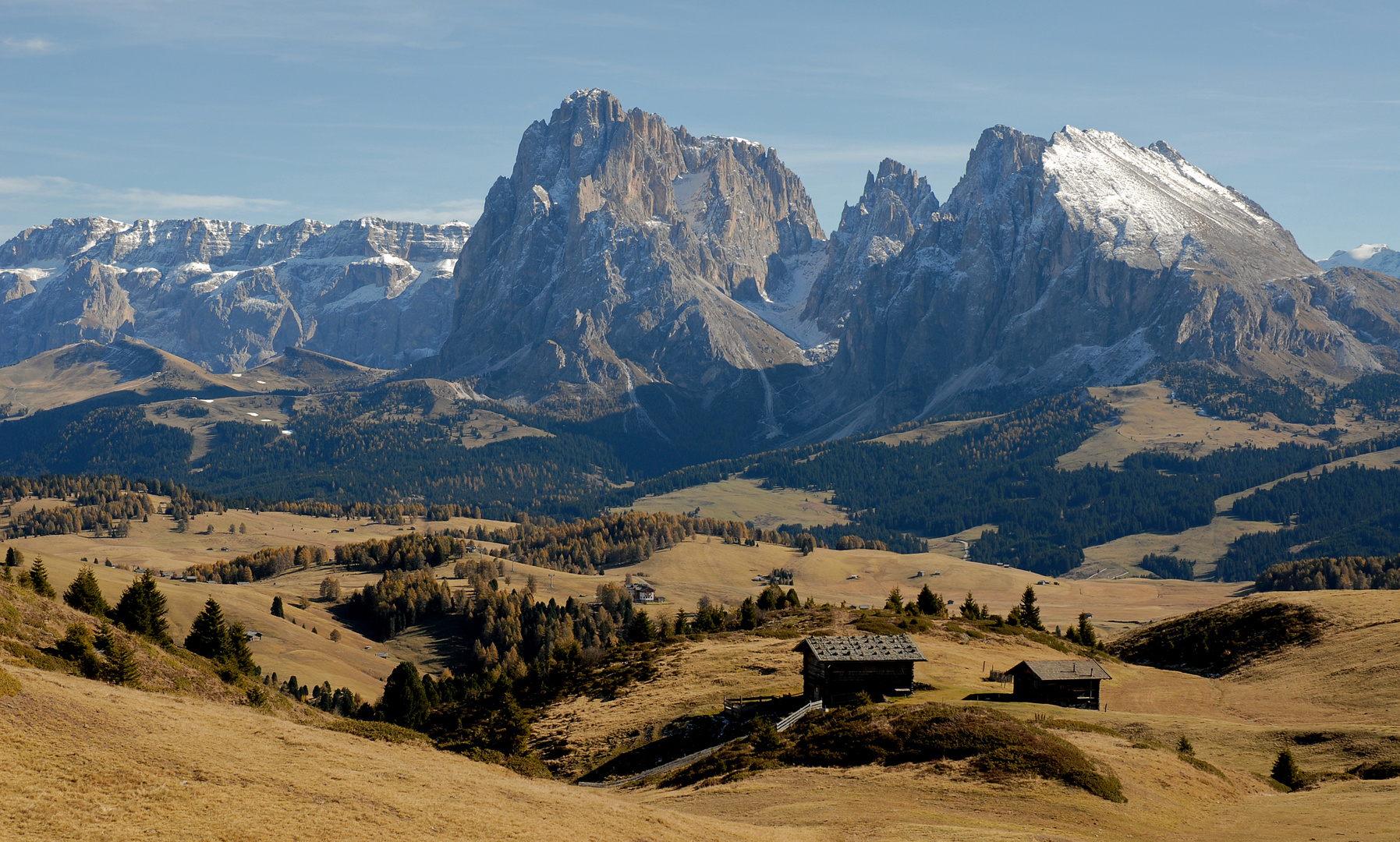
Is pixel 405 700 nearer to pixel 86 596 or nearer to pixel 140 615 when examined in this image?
pixel 140 615

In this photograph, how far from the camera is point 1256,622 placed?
472 ft

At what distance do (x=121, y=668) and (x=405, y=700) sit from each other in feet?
211

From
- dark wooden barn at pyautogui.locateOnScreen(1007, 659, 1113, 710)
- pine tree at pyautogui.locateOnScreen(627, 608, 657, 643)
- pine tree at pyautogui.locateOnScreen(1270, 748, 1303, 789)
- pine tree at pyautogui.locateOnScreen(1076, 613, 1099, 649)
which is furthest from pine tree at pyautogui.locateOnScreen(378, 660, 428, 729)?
pine tree at pyautogui.locateOnScreen(1270, 748, 1303, 789)

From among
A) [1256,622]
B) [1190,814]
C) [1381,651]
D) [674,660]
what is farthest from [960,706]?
[1256,622]

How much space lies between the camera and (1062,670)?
10388 centimetres

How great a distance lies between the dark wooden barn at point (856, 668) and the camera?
99688mm

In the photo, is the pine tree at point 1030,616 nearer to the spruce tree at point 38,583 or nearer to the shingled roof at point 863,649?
the shingled roof at point 863,649

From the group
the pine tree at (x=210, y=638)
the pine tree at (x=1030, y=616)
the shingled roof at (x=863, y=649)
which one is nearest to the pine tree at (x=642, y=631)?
the pine tree at (x=1030, y=616)

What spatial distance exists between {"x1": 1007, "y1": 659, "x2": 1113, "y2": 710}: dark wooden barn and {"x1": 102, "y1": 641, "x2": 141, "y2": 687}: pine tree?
70.9 metres

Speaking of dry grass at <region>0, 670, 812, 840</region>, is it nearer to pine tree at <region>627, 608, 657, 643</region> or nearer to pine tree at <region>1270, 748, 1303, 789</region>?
pine tree at <region>1270, 748, 1303, 789</region>

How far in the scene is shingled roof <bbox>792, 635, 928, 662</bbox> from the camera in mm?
99938

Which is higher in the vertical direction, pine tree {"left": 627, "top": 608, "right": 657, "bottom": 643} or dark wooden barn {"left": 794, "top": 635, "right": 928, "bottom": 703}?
dark wooden barn {"left": 794, "top": 635, "right": 928, "bottom": 703}

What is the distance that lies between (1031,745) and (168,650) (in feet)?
226

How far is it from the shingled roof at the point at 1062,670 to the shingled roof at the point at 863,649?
32.9 feet
